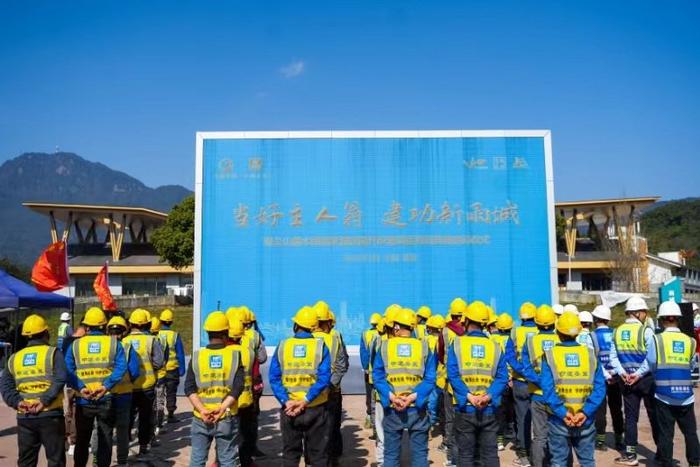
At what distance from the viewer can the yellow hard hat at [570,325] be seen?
4.68 meters

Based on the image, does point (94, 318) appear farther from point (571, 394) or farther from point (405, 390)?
point (571, 394)

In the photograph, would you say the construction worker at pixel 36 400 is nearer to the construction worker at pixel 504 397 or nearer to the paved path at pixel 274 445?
→ the paved path at pixel 274 445

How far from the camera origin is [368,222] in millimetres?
13719

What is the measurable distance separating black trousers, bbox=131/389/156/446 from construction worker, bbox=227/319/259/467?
4.86 feet

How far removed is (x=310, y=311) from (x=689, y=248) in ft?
205

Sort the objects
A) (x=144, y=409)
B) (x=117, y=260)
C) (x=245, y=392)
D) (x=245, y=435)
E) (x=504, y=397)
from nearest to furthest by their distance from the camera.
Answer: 1. (x=245, y=392)
2. (x=245, y=435)
3. (x=144, y=409)
4. (x=504, y=397)
5. (x=117, y=260)

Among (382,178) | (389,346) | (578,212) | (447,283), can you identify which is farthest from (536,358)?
(578,212)

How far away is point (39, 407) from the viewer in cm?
498

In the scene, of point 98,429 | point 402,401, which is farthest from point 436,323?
point 98,429

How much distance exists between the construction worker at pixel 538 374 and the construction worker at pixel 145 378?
440 cm

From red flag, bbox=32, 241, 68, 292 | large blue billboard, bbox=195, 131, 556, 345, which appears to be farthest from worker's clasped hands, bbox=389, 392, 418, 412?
red flag, bbox=32, 241, 68, 292

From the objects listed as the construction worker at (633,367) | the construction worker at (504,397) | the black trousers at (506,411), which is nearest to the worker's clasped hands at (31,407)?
the construction worker at (504,397)

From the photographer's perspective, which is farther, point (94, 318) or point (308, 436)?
point (94, 318)

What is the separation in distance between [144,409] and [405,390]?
3719 millimetres
